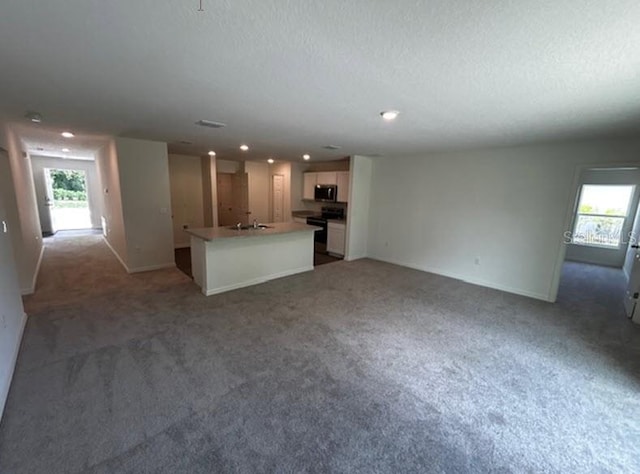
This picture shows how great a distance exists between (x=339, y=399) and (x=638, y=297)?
4313 millimetres

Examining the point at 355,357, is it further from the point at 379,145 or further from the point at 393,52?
the point at 379,145

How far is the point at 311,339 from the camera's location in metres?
2.88

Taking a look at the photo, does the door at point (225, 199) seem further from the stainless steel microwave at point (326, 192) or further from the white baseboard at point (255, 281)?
the white baseboard at point (255, 281)

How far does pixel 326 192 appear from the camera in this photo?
7062mm

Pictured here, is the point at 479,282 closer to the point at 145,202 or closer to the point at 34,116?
the point at 145,202

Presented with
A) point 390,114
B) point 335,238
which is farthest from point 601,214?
point 390,114

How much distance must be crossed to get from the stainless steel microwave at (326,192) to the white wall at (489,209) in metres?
1.10

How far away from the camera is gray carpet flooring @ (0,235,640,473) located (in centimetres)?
163

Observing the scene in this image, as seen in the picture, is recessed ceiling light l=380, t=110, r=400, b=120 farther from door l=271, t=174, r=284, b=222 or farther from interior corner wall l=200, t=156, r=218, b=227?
door l=271, t=174, r=284, b=222

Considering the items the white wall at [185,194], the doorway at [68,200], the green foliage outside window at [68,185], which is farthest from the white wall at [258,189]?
the green foliage outside window at [68,185]

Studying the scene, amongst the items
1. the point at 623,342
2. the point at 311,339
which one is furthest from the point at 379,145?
the point at 623,342

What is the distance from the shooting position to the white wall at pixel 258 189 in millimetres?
7804

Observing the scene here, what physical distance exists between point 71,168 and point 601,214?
15.0 m

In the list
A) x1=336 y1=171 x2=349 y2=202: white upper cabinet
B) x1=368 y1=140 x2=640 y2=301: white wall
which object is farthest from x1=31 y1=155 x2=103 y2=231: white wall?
x1=368 y1=140 x2=640 y2=301: white wall
